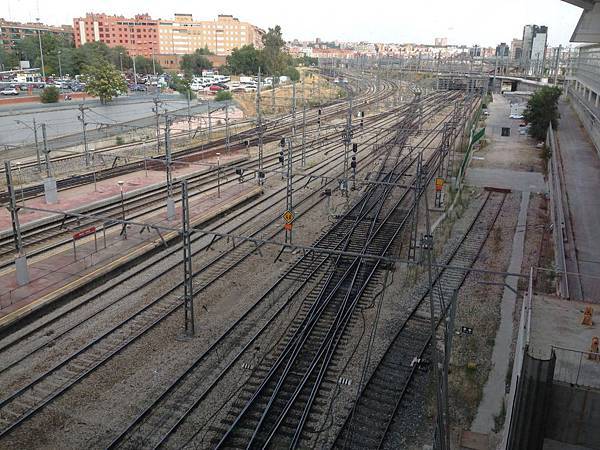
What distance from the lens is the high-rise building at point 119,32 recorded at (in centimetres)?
11256

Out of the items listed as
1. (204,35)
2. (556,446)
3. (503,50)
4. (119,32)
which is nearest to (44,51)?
(119,32)

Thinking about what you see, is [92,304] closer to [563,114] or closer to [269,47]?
[563,114]

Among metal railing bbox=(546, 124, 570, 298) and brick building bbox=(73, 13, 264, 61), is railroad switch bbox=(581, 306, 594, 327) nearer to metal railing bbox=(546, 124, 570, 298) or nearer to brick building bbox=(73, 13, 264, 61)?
metal railing bbox=(546, 124, 570, 298)

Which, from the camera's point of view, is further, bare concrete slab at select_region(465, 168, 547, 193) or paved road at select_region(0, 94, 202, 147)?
paved road at select_region(0, 94, 202, 147)

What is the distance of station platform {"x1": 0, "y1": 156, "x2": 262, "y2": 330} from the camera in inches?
492

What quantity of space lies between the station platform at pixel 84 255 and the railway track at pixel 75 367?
1971 mm

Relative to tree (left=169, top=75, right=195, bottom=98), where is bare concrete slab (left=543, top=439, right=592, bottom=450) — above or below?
below

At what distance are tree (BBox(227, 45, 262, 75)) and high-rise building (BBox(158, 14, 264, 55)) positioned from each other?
39.9 meters

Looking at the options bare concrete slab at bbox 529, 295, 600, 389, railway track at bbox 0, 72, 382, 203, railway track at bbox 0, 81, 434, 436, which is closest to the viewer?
bare concrete slab at bbox 529, 295, 600, 389

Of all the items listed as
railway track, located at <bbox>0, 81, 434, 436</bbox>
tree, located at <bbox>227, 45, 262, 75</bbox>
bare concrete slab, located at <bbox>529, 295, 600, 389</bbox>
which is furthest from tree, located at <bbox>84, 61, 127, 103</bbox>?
bare concrete slab, located at <bbox>529, 295, 600, 389</bbox>

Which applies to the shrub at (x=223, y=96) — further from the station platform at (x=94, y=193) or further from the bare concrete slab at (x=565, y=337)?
the bare concrete slab at (x=565, y=337)

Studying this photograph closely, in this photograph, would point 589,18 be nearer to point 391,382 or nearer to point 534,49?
point 391,382

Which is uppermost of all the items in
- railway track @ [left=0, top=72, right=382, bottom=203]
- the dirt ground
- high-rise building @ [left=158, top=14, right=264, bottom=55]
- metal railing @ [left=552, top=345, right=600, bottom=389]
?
high-rise building @ [left=158, top=14, right=264, bottom=55]

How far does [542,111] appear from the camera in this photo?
39.0m
